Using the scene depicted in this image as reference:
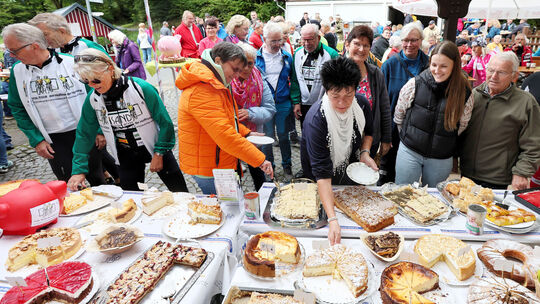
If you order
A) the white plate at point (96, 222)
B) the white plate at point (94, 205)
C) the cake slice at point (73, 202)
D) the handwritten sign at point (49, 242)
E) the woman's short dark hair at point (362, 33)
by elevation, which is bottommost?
the white plate at point (96, 222)

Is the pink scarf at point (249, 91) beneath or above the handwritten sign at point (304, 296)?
above

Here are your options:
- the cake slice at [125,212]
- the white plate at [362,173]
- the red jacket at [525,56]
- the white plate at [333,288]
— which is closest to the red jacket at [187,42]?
the cake slice at [125,212]

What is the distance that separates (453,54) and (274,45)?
2331 mm

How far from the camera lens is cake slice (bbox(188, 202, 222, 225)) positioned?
1977 mm

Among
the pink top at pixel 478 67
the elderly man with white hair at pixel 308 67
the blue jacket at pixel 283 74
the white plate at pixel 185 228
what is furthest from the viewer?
the pink top at pixel 478 67

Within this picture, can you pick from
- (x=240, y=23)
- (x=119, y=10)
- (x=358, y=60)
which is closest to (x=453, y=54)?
(x=358, y=60)

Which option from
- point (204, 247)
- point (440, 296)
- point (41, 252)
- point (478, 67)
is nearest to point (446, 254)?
point (440, 296)

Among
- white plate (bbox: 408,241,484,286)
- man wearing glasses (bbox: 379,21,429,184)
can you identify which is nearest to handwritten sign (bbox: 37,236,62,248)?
white plate (bbox: 408,241,484,286)

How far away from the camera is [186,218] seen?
2.07 meters

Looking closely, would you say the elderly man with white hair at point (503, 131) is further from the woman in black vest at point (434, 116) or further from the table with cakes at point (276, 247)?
the table with cakes at point (276, 247)

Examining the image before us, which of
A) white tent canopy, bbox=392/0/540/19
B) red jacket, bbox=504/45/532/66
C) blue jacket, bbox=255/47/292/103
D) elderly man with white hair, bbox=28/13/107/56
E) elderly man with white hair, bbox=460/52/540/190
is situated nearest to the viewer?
elderly man with white hair, bbox=460/52/540/190

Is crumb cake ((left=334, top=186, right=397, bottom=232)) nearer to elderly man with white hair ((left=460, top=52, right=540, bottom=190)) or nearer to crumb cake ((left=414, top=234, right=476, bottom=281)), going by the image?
crumb cake ((left=414, top=234, right=476, bottom=281))

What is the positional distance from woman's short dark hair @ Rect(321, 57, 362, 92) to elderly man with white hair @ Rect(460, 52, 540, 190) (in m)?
1.26

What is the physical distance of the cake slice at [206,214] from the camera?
1.98m
